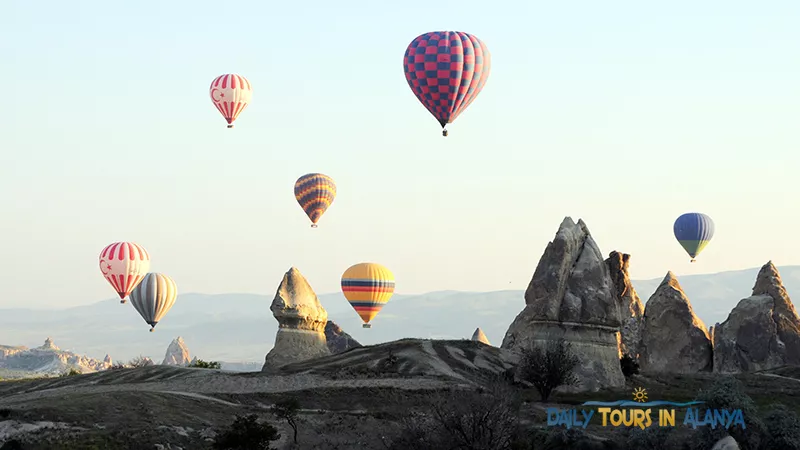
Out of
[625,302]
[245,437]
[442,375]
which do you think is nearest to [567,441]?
[245,437]

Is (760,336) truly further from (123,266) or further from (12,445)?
(12,445)

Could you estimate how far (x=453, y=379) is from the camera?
83.1 m

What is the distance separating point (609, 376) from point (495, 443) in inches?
1359

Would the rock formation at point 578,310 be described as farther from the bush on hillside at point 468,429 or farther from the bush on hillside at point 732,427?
the bush on hillside at point 468,429

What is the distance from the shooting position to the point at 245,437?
56312 millimetres

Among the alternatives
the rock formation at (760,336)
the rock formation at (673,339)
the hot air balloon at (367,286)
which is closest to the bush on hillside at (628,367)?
the rock formation at (673,339)

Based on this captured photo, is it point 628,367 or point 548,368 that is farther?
point 628,367

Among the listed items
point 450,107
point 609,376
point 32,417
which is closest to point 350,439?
point 32,417

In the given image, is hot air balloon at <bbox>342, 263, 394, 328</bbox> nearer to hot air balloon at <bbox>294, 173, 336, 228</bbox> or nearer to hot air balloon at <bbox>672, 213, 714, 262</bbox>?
hot air balloon at <bbox>294, 173, 336, 228</bbox>

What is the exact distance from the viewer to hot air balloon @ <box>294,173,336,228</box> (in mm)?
131375

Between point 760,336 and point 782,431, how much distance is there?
173ft

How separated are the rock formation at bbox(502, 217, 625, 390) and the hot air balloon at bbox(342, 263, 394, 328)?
37.2 metres

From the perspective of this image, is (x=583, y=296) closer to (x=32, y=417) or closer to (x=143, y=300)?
(x=32, y=417)

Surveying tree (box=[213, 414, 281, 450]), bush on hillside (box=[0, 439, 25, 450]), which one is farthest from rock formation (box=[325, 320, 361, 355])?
bush on hillside (box=[0, 439, 25, 450])
